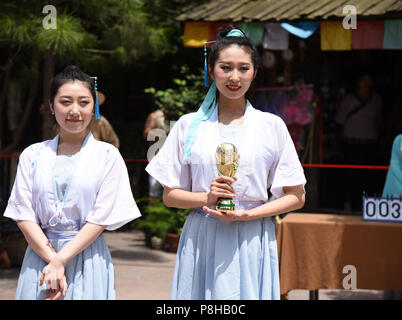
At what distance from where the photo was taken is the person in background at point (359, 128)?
8.22m

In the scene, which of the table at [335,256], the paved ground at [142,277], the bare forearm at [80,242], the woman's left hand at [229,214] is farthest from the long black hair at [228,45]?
the paved ground at [142,277]

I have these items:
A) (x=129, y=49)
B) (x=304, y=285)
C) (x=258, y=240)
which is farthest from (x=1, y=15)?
(x=258, y=240)

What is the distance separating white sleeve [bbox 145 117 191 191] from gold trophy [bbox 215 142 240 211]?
23cm

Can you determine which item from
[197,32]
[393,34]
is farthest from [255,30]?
[393,34]

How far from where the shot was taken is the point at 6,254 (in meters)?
6.28

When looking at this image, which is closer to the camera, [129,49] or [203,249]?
[203,249]

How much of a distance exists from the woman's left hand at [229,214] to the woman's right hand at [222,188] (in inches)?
2.4

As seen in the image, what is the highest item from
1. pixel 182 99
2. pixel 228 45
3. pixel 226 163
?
pixel 182 99

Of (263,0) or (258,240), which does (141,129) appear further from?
(258,240)

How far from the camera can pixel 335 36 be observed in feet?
23.2

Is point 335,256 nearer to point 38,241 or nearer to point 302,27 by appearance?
point 38,241

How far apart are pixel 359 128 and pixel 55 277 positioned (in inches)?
251

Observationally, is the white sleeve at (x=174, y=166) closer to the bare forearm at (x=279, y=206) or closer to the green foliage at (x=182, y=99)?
the bare forearm at (x=279, y=206)

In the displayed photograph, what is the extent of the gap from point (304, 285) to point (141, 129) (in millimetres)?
5212
